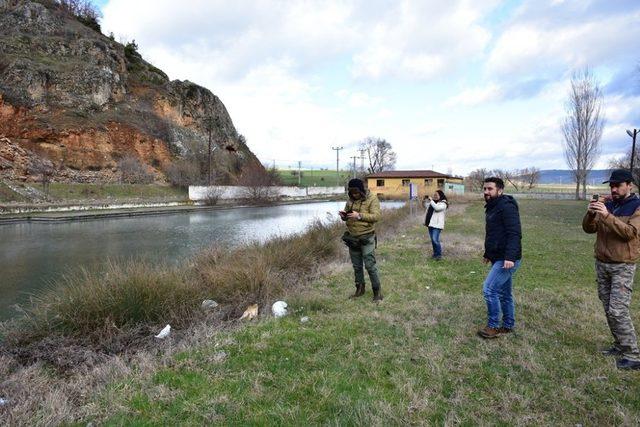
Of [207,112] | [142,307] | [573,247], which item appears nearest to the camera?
[142,307]

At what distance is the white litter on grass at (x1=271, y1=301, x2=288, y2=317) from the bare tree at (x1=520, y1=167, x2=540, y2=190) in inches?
4481

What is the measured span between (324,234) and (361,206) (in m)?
5.88

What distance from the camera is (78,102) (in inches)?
1753

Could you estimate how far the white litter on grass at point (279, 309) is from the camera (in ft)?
19.6

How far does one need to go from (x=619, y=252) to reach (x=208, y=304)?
214 inches

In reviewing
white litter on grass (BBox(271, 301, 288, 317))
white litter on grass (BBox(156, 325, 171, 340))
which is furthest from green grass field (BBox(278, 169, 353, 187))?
white litter on grass (BBox(156, 325, 171, 340))

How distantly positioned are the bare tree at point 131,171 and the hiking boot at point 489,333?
45.5 metres


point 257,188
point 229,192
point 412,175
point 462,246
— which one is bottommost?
point 462,246

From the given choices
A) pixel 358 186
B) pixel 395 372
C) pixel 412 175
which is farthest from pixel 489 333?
pixel 412 175

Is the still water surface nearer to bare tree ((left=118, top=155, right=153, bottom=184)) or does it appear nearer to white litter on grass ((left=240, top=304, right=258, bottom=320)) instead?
white litter on grass ((left=240, top=304, right=258, bottom=320))

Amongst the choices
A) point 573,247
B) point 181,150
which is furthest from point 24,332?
point 181,150

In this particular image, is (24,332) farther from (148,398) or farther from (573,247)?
(573,247)

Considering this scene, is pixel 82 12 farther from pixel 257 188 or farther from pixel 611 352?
pixel 611 352

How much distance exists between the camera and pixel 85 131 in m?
43.2
